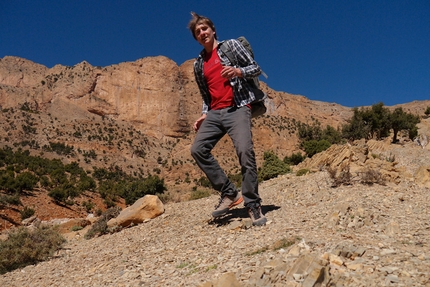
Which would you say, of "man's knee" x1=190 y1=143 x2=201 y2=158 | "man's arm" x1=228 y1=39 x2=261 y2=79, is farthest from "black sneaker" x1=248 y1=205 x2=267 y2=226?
"man's arm" x1=228 y1=39 x2=261 y2=79

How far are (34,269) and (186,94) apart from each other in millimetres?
86331

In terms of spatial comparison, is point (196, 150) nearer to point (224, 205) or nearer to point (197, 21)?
point (224, 205)

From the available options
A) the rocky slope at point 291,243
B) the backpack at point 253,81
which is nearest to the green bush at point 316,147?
the rocky slope at point 291,243

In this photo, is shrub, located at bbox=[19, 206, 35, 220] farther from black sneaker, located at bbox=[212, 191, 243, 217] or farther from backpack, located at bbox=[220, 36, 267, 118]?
backpack, located at bbox=[220, 36, 267, 118]

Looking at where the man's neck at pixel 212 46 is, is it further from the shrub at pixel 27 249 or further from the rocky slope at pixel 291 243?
the shrub at pixel 27 249

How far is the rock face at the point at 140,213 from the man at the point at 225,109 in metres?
2.93

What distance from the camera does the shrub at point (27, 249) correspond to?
575 cm

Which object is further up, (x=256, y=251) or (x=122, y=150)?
(x=122, y=150)

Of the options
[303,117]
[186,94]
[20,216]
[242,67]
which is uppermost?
[186,94]

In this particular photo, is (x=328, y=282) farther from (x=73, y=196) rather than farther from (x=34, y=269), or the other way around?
(x=73, y=196)

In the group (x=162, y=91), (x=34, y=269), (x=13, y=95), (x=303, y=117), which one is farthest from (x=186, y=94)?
(x=34, y=269)

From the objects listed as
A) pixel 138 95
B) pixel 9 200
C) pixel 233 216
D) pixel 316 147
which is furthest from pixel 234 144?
pixel 138 95

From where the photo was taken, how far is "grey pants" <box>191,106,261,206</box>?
4293 millimetres

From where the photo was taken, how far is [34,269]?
519cm
